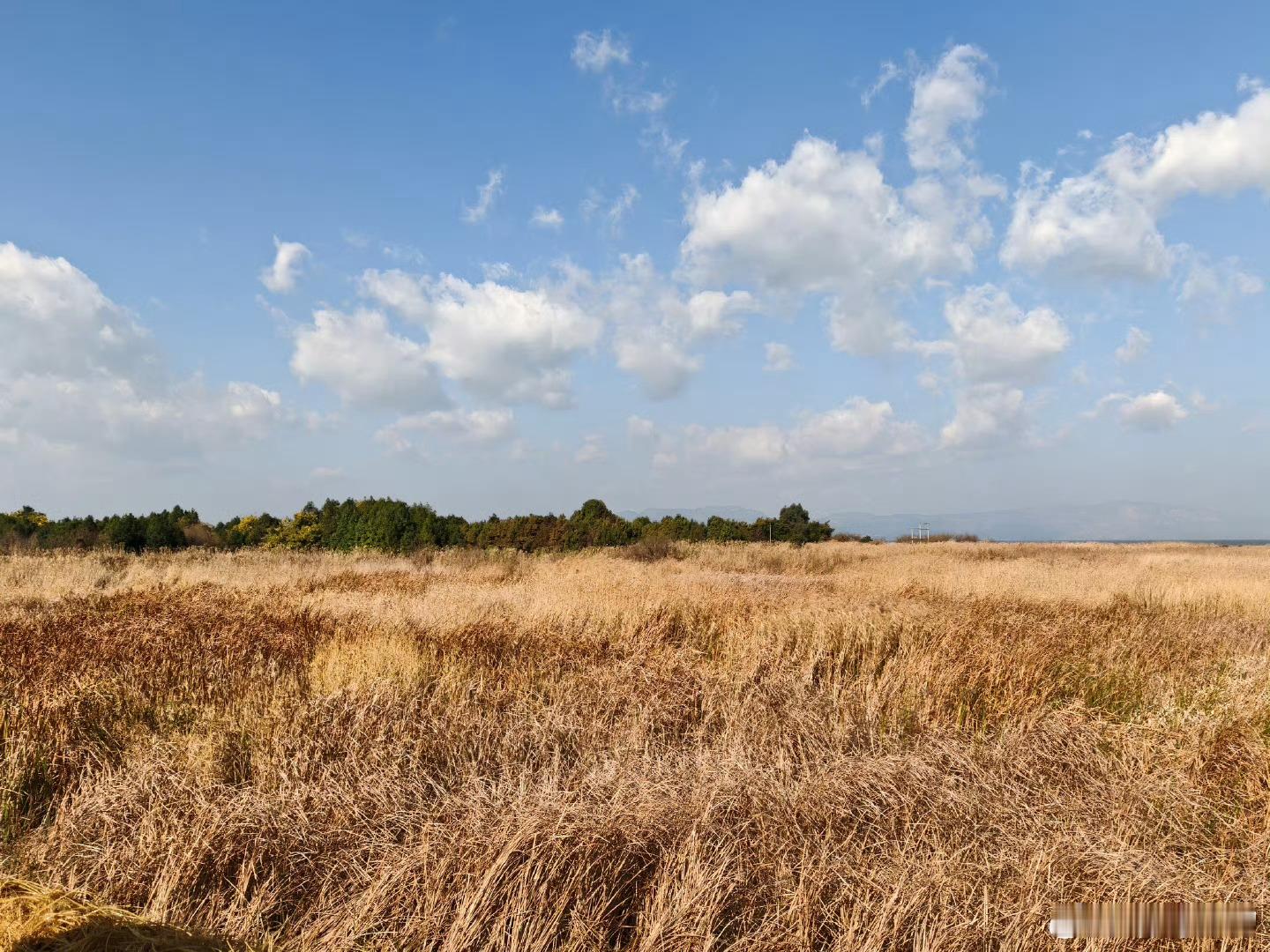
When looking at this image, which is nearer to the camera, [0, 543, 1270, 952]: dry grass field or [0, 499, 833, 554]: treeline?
[0, 543, 1270, 952]: dry grass field

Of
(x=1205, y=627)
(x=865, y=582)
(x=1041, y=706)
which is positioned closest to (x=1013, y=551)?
(x=865, y=582)

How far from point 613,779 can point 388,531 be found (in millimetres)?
27604

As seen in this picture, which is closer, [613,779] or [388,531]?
[613,779]

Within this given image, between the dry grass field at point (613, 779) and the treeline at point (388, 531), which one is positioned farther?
the treeline at point (388, 531)

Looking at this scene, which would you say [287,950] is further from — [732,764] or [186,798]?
[732,764]

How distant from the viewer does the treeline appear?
28797 millimetres

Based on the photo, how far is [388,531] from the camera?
95.3 ft

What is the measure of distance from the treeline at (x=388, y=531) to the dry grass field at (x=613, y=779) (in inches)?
802

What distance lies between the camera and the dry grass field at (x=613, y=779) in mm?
2533

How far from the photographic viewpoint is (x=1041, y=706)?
523 centimetres

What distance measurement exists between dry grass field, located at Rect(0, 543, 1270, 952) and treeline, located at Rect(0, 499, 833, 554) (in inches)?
802

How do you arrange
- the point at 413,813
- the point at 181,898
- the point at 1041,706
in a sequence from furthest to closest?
the point at 1041,706
the point at 413,813
the point at 181,898

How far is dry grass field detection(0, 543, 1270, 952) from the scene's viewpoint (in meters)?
2.53

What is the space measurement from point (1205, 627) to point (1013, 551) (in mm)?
23751
